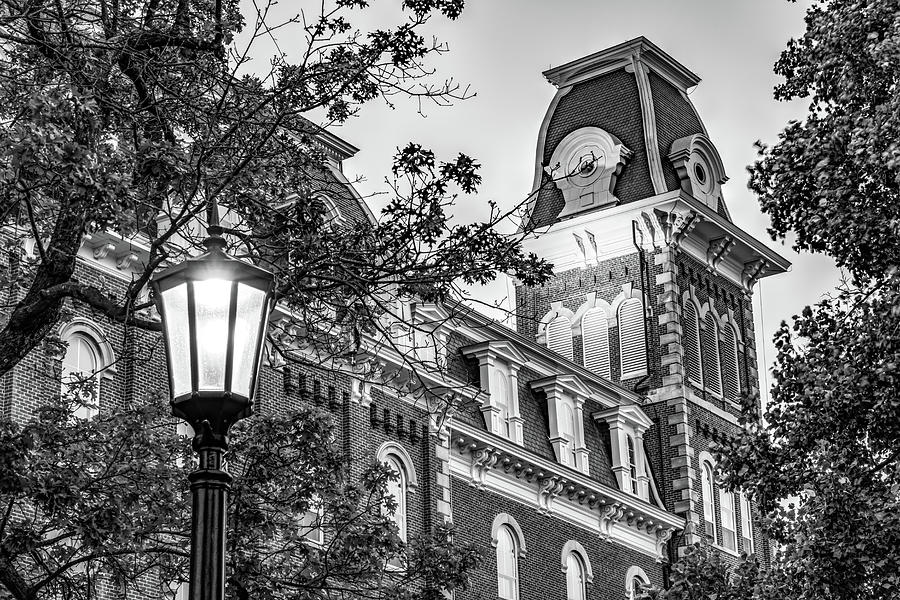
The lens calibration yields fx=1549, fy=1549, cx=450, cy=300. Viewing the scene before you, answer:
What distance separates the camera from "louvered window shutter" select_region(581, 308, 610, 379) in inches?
1763

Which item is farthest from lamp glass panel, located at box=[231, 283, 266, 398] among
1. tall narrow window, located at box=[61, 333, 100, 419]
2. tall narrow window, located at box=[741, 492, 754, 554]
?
tall narrow window, located at box=[741, 492, 754, 554]

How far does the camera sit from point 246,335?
877 centimetres

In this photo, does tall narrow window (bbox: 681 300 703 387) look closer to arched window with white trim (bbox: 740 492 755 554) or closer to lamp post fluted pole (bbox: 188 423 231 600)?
arched window with white trim (bbox: 740 492 755 554)

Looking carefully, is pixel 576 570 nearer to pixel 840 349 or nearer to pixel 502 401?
pixel 502 401

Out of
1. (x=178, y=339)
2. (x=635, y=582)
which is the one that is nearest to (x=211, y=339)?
(x=178, y=339)

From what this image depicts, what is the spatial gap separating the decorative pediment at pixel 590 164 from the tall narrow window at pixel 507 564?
14298mm

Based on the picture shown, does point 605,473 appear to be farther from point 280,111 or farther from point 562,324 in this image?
point 280,111

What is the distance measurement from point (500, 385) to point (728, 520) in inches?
472

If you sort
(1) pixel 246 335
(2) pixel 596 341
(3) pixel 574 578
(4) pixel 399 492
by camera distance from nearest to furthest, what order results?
(1) pixel 246 335
(4) pixel 399 492
(3) pixel 574 578
(2) pixel 596 341

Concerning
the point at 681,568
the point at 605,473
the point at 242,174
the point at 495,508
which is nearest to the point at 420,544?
the point at 681,568

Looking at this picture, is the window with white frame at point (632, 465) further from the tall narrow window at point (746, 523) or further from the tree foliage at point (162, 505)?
the tree foliage at point (162, 505)

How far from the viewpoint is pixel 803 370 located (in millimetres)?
20031

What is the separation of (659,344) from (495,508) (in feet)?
39.6

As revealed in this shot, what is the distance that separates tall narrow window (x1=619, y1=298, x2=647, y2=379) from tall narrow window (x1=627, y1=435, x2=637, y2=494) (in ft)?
14.1
